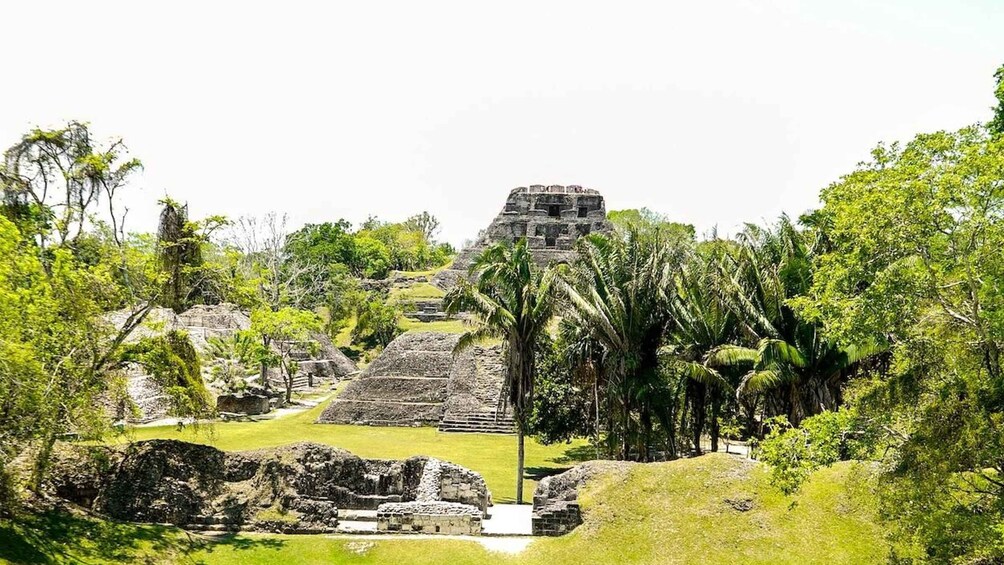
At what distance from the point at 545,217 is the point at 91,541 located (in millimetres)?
44360

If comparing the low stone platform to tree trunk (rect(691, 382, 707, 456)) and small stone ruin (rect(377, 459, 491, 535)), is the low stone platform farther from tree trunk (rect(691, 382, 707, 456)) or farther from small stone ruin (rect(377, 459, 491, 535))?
tree trunk (rect(691, 382, 707, 456))

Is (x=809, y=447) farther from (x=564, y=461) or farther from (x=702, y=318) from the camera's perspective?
(x=564, y=461)

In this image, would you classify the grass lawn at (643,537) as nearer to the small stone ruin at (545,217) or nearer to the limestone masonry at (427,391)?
the limestone masonry at (427,391)

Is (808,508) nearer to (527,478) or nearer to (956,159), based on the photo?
(956,159)

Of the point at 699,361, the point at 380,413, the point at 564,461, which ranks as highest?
the point at 699,361

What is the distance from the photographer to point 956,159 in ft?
29.9

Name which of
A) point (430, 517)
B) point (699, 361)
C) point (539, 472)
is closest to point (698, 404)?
point (699, 361)

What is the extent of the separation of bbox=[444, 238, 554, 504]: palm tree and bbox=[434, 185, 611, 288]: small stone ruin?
33.5m

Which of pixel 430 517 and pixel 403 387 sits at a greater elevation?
pixel 403 387

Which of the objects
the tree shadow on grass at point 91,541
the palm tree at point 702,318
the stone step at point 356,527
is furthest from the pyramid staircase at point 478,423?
the tree shadow on grass at point 91,541

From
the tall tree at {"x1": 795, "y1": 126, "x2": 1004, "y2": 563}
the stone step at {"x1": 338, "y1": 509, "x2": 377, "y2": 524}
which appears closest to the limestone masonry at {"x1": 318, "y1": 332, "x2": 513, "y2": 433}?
the stone step at {"x1": 338, "y1": 509, "x2": 377, "y2": 524}

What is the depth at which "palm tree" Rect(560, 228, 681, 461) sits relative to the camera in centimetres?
1764

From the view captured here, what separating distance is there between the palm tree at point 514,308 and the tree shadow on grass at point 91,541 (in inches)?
270

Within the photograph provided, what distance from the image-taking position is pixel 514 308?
57.3 feet
